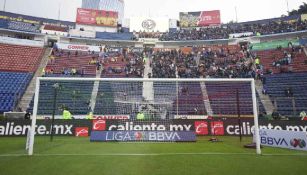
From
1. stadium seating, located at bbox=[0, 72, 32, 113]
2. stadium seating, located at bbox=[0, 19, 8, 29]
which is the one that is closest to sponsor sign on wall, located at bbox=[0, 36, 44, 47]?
stadium seating, located at bbox=[0, 19, 8, 29]

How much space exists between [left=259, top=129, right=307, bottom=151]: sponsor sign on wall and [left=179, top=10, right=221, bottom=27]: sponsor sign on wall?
46384mm

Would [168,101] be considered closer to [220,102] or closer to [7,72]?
[220,102]

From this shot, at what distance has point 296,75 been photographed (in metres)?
35.1

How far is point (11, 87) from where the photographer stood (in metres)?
34.7

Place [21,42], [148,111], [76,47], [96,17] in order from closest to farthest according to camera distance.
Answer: [148,111], [21,42], [76,47], [96,17]

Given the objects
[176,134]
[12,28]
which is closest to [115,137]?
[176,134]

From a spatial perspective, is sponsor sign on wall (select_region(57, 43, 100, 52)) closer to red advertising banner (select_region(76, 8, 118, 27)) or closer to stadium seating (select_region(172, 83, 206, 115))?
red advertising banner (select_region(76, 8, 118, 27))

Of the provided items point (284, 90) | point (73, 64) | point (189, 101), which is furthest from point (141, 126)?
point (73, 64)

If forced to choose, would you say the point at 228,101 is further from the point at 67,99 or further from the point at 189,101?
the point at 67,99

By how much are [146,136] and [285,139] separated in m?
7.47

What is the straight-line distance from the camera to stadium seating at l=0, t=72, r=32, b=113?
31.2 m

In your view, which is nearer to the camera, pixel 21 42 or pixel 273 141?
pixel 273 141

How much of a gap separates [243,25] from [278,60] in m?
15.8

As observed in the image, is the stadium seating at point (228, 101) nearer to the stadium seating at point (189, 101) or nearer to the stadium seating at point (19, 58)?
the stadium seating at point (189, 101)
